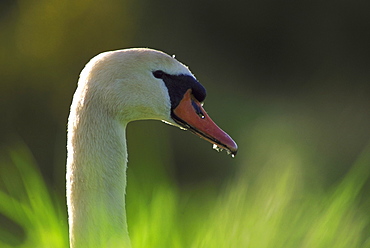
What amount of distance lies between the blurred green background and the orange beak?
2.9 inches

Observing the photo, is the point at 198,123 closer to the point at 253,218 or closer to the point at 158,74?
the point at 158,74

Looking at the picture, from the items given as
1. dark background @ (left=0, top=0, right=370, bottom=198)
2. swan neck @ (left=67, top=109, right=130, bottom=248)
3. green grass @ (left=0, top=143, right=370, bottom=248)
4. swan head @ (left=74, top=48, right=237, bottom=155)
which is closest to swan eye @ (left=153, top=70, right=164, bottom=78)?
swan head @ (left=74, top=48, right=237, bottom=155)

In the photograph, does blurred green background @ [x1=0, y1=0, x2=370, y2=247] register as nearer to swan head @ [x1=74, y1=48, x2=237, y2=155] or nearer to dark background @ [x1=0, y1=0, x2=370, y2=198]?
dark background @ [x1=0, y1=0, x2=370, y2=198]

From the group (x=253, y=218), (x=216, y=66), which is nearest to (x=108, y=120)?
(x=253, y=218)

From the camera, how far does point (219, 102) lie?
4.16m

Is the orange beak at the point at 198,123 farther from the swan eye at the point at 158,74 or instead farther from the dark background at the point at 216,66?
the dark background at the point at 216,66

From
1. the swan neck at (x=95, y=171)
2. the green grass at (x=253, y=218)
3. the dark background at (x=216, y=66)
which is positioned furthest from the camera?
the dark background at (x=216, y=66)

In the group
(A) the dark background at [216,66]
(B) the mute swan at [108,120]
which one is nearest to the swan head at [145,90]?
(B) the mute swan at [108,120]

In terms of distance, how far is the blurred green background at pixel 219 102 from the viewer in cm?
85

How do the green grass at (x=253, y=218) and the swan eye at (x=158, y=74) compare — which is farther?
the swan eye at (x=158, y=74)

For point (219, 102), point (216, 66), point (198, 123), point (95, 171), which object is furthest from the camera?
point (216, 66)

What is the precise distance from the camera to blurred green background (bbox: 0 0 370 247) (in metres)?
0.85

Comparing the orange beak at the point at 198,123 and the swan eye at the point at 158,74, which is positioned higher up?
the swan eye at the point at 158,74

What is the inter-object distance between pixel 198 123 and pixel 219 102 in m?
2.82
